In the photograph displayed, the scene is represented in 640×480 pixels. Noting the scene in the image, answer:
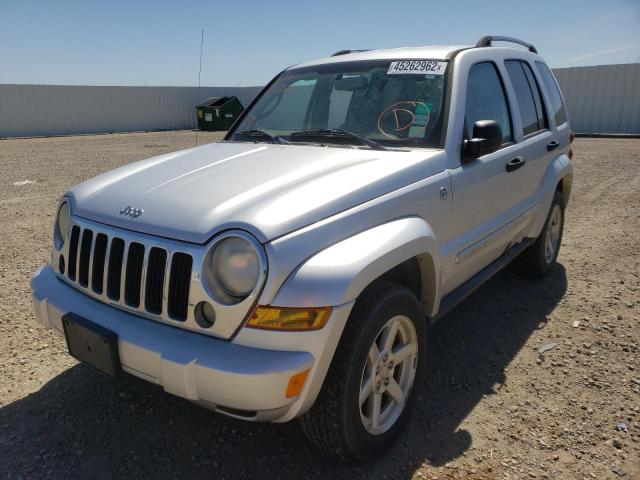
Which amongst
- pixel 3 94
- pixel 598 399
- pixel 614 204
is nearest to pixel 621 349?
pixel 598 399

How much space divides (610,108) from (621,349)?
17.7 m

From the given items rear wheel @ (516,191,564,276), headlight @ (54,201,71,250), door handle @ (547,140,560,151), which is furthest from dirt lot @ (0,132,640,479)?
door handle @ (547,140,560,151)

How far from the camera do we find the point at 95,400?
9.24 feet

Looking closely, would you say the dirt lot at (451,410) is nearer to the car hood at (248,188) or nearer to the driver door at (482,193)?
the driver door at (482,193)

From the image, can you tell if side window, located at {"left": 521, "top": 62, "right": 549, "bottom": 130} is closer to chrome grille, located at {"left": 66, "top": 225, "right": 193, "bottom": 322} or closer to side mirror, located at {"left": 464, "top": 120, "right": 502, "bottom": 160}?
side mirror, located at {"left": 464, "top": 120, "right": 502, "bottom": 160}

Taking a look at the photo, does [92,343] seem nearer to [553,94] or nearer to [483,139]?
[483,139]

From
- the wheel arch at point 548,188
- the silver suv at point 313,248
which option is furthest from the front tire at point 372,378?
the wheel arch at point 548,188

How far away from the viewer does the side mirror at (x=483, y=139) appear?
109 inches

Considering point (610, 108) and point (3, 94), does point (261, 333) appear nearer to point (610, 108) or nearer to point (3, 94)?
point (610, 108)

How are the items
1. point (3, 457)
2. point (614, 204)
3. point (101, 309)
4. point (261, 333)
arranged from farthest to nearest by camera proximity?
point (614, 204), point (3, 457), point (101, 309), point (261, 333)

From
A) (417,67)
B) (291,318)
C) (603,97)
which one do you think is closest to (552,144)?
(417,67)

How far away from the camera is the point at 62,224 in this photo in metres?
2.62

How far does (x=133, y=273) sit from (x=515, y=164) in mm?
2514

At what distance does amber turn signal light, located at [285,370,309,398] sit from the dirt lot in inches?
25.9
